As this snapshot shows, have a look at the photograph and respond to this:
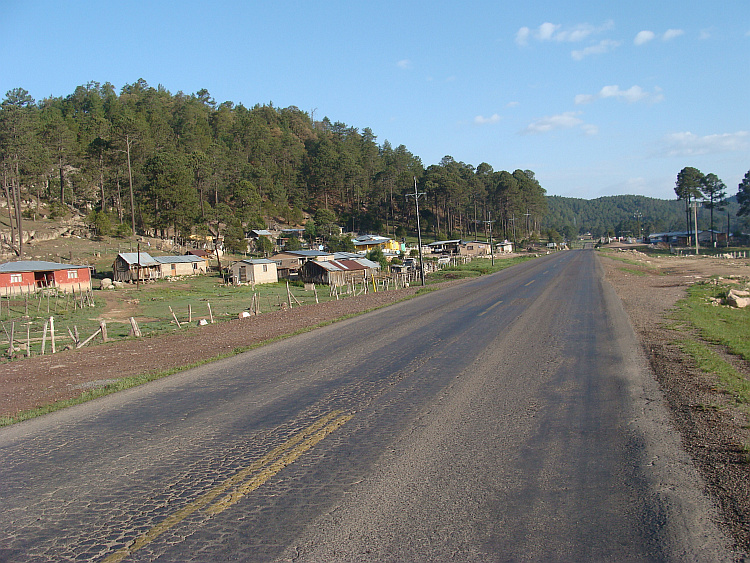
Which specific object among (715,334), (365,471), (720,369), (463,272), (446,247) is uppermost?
(446,247)

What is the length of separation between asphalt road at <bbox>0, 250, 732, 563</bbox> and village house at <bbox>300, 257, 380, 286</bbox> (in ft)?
150

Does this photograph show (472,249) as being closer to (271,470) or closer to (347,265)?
(347,265)

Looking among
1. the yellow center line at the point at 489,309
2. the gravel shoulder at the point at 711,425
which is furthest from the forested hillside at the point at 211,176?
the gravel shoulder at the point at 711,425

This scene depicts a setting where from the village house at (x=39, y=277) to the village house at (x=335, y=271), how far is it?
72.1ft

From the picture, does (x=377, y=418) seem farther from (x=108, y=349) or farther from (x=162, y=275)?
(x=162, y=275)

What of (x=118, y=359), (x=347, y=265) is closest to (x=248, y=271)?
(x=347, y=265)

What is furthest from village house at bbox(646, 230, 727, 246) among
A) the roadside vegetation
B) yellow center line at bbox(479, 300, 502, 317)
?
yellow center line at bbox(479, 300, 502, 317)

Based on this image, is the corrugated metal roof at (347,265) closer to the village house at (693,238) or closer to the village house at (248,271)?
the village house at (248,271)

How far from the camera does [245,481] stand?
223 inches

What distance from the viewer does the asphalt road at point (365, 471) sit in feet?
14.7

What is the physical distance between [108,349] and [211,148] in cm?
9436

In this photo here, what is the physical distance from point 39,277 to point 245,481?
50435mm

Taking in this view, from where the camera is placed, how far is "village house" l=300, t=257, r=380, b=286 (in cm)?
5703

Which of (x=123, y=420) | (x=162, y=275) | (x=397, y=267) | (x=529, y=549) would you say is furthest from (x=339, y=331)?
(x=397, y=267)
